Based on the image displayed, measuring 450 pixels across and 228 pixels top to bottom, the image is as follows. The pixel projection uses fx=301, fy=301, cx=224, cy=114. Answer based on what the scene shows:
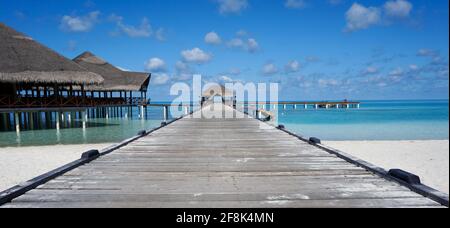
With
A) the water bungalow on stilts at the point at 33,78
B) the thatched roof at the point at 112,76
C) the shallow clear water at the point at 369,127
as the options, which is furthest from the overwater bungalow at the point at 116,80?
the shallow clear water at the point at 369,127

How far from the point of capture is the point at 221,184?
2.78m

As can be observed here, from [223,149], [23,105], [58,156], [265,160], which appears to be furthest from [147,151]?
[23,105]

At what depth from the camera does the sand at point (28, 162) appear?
7387 millimetres

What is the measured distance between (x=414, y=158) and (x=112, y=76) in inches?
1099

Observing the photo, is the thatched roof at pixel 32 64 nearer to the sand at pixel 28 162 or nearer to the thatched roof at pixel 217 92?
the sand at pixel 28 162

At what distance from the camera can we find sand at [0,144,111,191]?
7387 mm

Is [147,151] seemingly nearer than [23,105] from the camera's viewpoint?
Yes

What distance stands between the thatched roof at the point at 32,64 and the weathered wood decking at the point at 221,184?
17119 mm

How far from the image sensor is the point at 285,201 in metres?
2.31

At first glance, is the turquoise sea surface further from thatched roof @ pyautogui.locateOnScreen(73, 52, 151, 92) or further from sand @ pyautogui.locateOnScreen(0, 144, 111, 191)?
thatched roof @ pyautogui.locateOnScreen(73, 52, 151, 92)

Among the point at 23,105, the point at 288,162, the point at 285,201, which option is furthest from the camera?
the point at 23,105

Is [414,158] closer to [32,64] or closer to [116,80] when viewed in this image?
[32,64]
